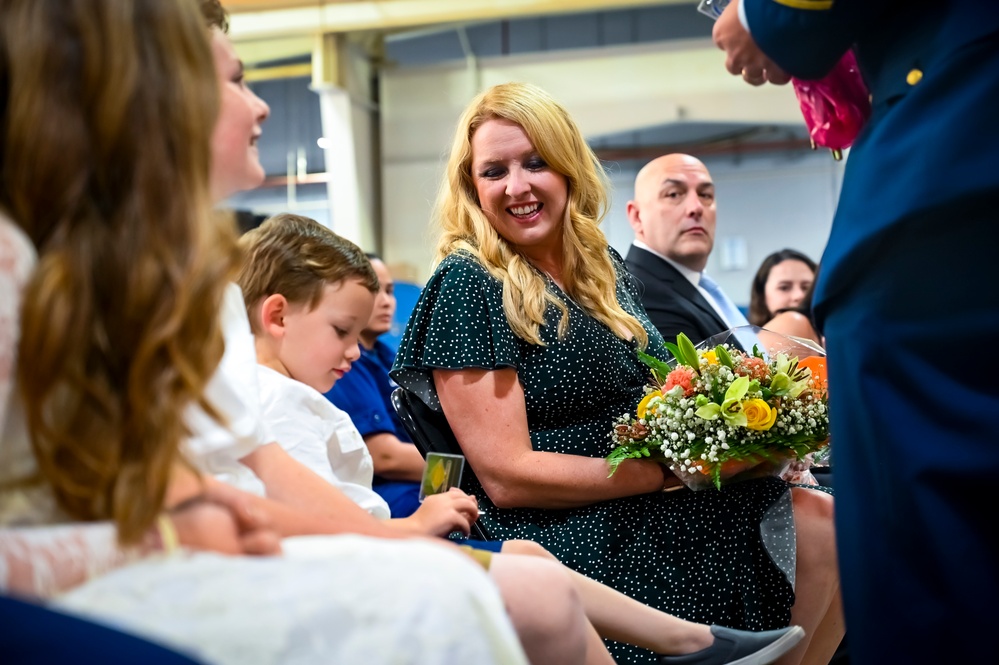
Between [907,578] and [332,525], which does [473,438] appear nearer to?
[332,525]

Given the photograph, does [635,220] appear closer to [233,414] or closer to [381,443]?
[381,443]

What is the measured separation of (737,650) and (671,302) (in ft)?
5.94

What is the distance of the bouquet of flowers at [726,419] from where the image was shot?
223cm

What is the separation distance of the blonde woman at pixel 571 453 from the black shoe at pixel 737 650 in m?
0.20

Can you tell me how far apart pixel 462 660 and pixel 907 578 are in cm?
70

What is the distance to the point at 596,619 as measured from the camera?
1940mm

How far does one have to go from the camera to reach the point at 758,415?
7.25ft

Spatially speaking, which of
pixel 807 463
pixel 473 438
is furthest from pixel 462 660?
A: pixel 807 463

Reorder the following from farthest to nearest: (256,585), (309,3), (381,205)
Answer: (381,205) < (309,3) < (256,585)

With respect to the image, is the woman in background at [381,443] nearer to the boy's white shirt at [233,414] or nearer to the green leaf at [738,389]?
the green leaf at [738,389]

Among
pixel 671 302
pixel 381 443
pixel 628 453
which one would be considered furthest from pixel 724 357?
pixel 381 443

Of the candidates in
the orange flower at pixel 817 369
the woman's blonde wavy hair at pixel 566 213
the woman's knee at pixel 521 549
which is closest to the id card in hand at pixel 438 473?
the woman's knee at pixel 521 549

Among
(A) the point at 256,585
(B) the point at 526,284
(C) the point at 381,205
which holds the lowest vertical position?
(A) the point at 256,585

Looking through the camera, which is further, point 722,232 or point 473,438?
point 722,232
